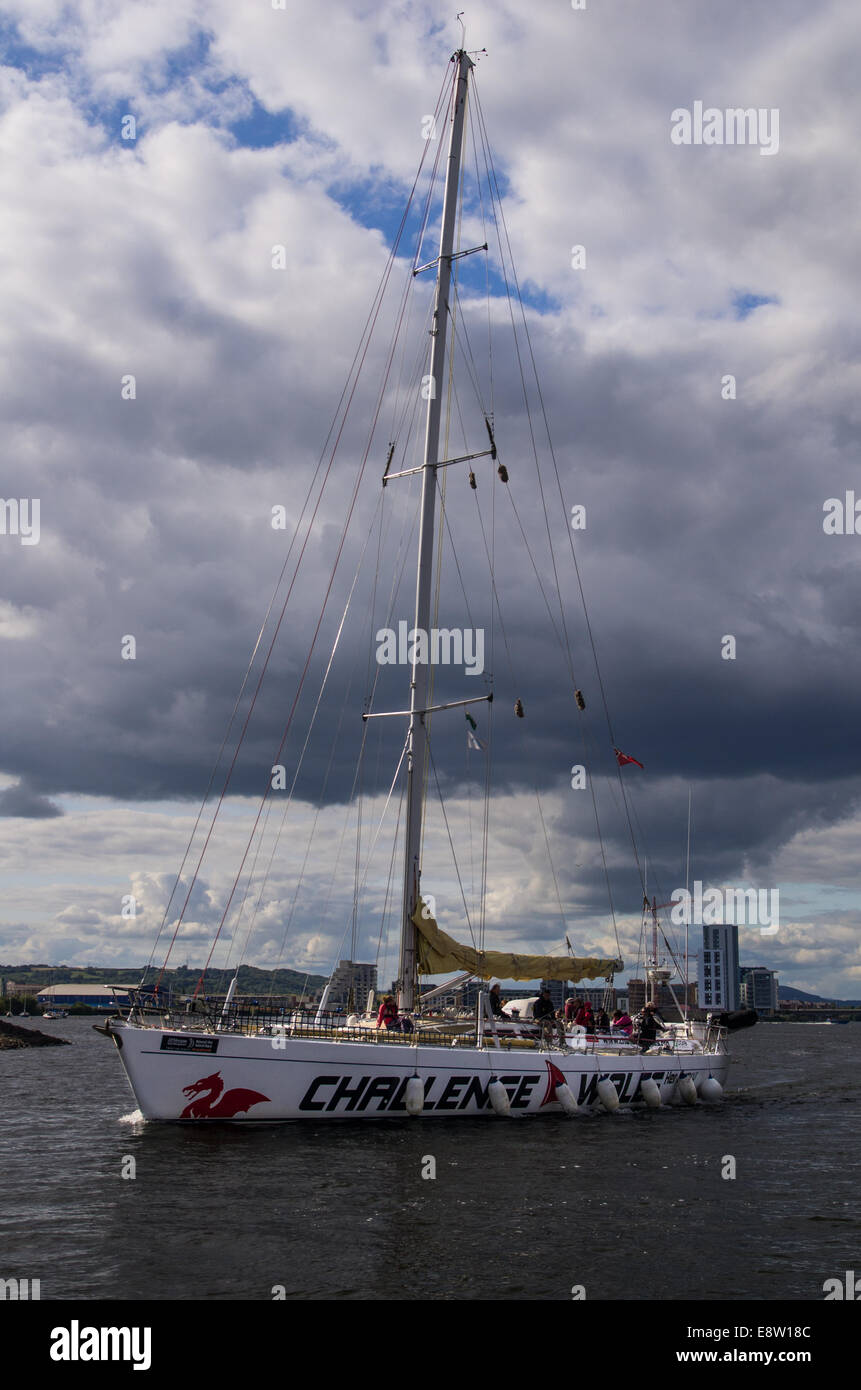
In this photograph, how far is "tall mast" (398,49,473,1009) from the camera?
30391mm

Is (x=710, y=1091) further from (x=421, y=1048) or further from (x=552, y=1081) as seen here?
(x=421, y=1048)

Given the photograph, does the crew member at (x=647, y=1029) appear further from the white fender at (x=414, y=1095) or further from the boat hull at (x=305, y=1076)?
the white fender at (x=414, y=1095)

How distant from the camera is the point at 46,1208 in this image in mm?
17531

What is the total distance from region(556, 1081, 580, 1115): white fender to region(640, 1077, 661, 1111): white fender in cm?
425

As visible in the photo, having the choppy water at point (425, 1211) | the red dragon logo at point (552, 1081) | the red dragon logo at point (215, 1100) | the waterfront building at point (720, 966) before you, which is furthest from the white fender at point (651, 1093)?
the waterfront building at point (720, 966)

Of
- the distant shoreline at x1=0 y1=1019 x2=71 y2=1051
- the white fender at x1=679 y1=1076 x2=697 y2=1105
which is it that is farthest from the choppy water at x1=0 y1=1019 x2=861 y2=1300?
the distant shoreline at x1=0 y1=1019 x2=71 y2=1051

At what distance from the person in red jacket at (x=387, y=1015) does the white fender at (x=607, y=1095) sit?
22.8 ft

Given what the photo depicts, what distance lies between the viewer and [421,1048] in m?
25.8

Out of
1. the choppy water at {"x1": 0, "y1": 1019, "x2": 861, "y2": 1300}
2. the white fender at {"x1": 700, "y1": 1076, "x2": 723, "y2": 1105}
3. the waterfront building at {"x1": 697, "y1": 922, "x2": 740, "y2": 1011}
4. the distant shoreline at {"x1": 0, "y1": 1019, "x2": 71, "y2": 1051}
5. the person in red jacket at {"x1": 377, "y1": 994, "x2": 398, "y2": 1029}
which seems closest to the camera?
the choppy water at {"x1": 0, "y1": 1019, "x2": 861, "y2": 1300}

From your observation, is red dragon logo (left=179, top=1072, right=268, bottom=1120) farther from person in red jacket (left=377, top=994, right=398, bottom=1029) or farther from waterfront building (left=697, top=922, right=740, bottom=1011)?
waterfront building (left=697, top=922, right=740, bottom=1011)

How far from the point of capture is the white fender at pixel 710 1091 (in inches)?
1427

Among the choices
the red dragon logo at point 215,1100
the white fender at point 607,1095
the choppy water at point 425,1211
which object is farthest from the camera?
the white fender at point 607,1095
